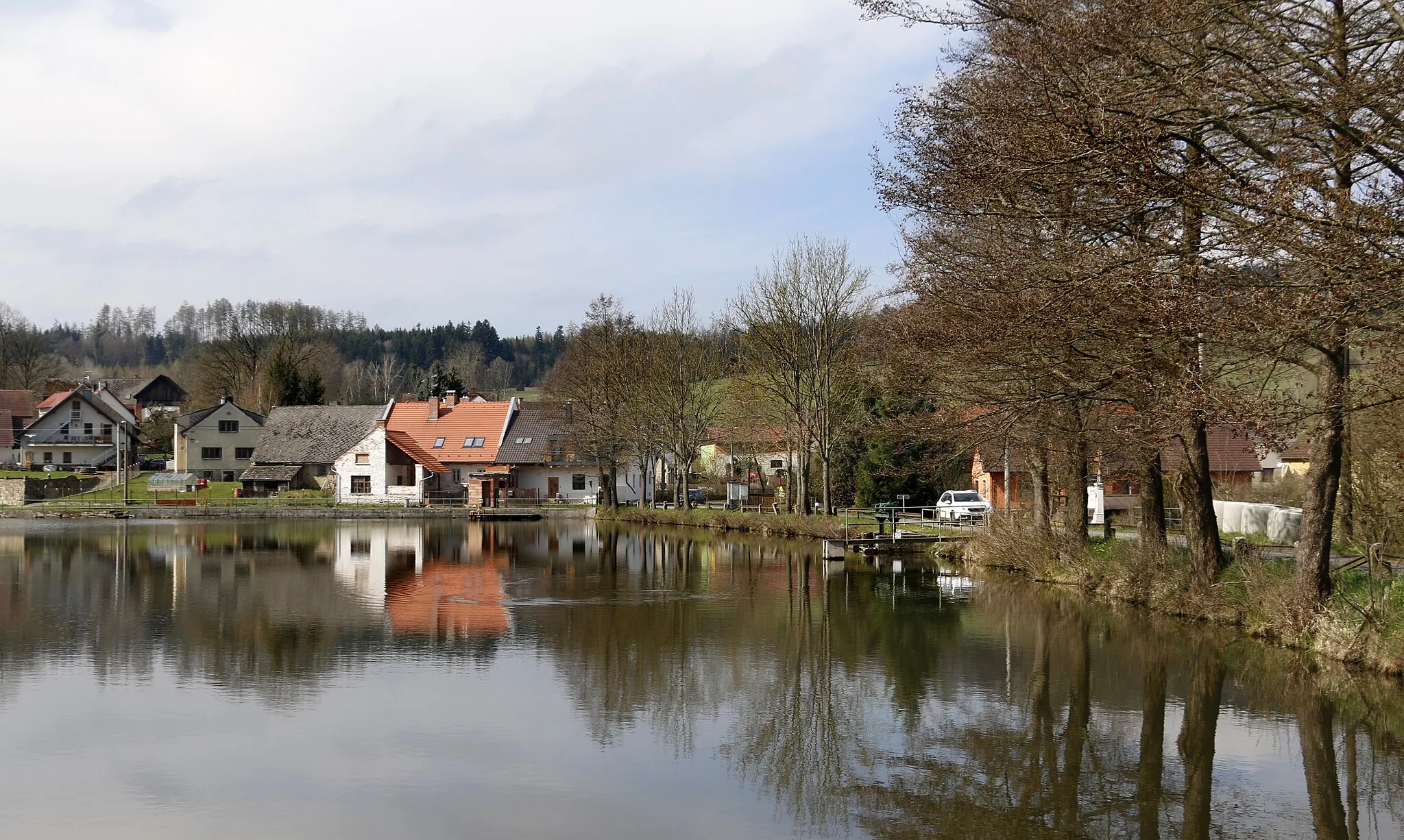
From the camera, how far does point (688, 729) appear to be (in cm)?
1348

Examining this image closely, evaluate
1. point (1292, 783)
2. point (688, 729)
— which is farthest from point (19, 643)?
point (1292, 783)

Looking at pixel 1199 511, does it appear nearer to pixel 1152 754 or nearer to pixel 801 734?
pixel 1152 754

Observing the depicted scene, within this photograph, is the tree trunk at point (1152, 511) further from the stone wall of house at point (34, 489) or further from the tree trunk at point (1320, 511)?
the stone wall of house at point (34, 489)

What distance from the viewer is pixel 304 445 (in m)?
72.4

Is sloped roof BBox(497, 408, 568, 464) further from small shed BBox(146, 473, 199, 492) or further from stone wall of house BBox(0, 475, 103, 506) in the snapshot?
stone wall of house BBox(0, 475, 103, 506)

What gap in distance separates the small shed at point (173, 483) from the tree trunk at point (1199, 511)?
62466 mm

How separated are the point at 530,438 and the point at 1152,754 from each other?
58.7 metres

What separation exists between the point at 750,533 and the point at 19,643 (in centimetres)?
2956

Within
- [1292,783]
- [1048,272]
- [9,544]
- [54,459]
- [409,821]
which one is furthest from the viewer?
[54,459]

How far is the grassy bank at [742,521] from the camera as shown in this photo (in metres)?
41.1

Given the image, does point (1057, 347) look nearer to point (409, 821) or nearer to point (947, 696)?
point (947, 696)

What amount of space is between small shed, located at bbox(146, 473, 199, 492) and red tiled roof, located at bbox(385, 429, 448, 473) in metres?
12.4

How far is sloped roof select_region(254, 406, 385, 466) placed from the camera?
236 feet

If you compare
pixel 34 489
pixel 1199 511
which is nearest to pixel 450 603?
pixel 1199 511
